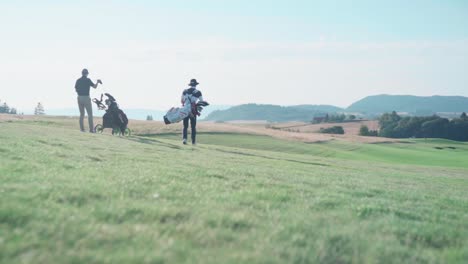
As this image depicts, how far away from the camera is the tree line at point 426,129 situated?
106 meters

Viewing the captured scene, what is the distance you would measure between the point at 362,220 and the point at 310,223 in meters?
0.92

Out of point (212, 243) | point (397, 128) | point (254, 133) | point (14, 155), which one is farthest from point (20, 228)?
point (397, 128)

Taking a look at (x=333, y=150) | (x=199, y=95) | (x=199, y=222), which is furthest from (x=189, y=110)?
(x=333, y=150)

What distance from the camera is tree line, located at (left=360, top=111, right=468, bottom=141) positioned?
10569 centimetres

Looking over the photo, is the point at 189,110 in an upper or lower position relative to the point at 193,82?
lower

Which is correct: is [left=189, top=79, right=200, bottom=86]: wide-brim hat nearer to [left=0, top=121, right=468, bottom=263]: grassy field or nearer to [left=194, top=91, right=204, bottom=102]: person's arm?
[left=194, top=91, right=204, bottom=102]: person's arm

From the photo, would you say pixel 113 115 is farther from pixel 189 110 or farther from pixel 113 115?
pixel 189 110

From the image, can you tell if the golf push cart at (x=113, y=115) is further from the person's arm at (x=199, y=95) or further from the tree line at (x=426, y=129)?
the tree line at (x=426, y=129)

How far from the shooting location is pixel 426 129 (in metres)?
106

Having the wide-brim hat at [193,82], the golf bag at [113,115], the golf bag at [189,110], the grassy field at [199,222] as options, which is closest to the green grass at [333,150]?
the golf bag at [113,115]

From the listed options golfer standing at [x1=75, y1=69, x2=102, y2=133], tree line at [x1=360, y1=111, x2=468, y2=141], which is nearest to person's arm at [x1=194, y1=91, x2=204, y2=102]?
golfer standing at [x1=75, y1=69, x2=102, y2=133]

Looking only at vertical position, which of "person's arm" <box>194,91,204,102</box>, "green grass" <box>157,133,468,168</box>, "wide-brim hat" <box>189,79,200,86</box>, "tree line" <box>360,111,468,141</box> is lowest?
"green grass" <box>157,133,468,168</box>

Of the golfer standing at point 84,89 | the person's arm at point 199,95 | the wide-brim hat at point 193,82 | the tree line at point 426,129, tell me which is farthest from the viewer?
the tree line at point 426,129

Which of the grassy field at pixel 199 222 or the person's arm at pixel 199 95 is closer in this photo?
the grassy field at pixel 199 222
